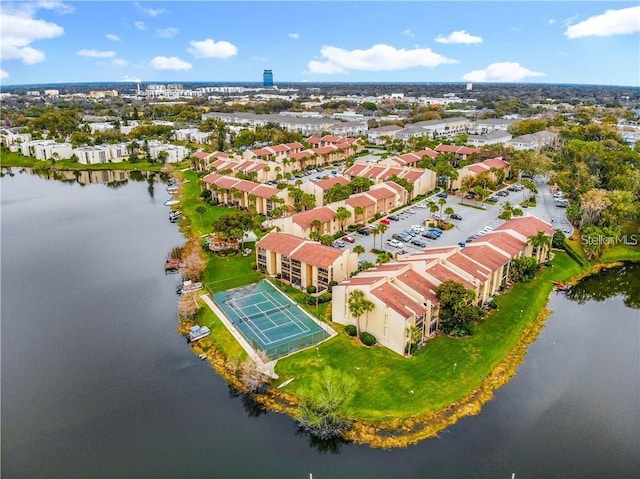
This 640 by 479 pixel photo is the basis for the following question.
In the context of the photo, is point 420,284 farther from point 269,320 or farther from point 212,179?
point 212,179

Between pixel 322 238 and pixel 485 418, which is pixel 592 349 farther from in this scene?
pixel 322 238

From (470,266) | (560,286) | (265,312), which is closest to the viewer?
(265,312)

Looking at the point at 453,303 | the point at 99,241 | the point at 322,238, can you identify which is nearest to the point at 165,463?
the point at 453,303

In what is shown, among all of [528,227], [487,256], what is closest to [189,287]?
[487,256]

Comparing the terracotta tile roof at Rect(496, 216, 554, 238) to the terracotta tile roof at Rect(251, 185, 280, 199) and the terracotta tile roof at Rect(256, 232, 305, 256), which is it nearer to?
the terracotta tile roof at Rect(256, 232, 305, 256)

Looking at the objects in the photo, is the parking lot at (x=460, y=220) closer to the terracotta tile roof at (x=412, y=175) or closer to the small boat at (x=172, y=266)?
the terracotta tile roof at (x=412, y=175)

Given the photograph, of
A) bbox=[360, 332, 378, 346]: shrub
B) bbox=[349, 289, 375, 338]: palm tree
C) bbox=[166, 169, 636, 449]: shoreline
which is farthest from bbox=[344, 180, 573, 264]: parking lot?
bbox=[166, 169, 636, 449]: shoreline
